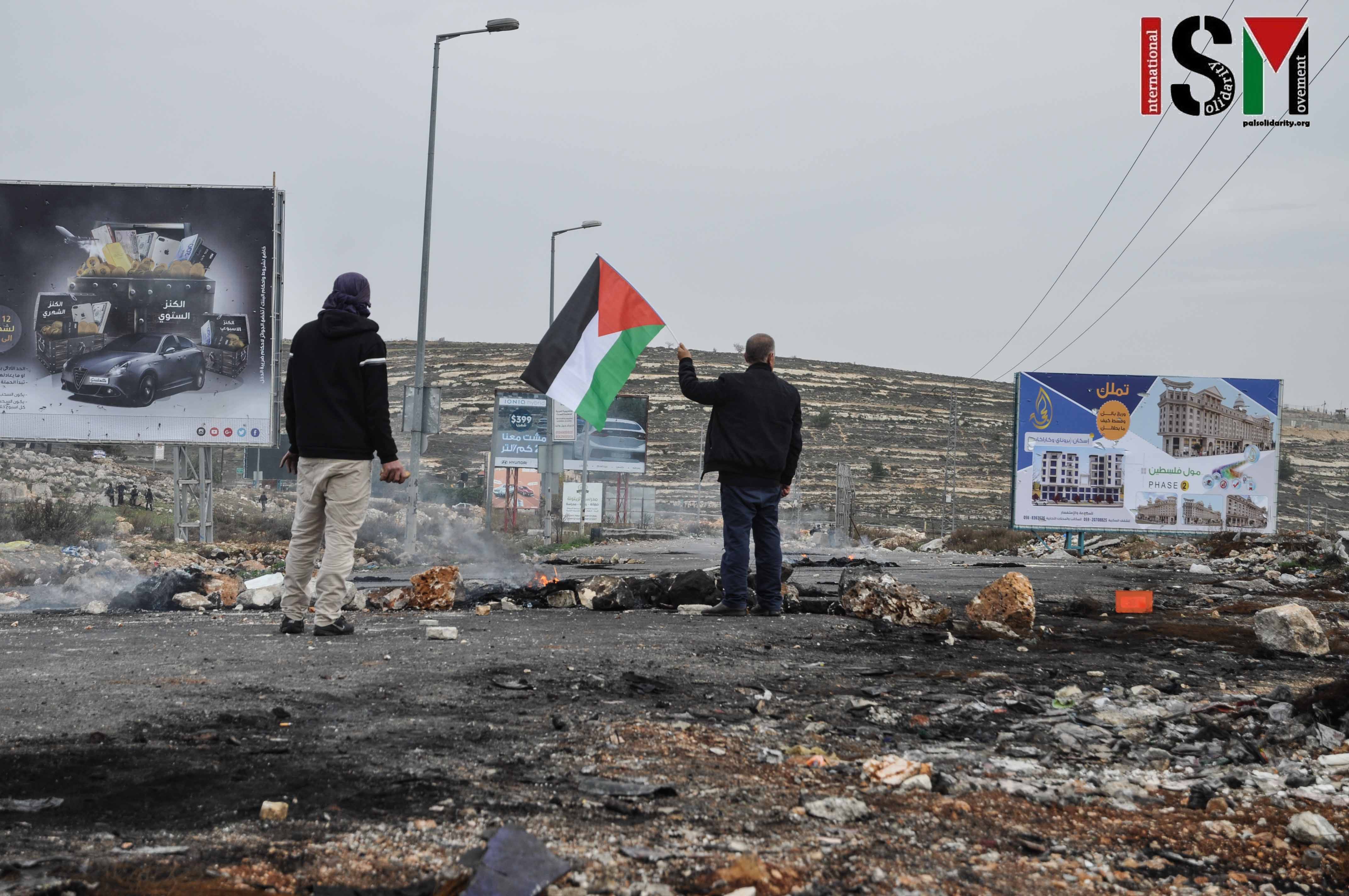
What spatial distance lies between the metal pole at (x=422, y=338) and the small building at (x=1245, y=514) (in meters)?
14.8

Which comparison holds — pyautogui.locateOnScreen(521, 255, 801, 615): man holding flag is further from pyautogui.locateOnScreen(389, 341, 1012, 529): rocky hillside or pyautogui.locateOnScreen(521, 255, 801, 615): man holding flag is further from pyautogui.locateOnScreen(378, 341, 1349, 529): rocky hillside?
pyautogui.locateOnScreen(389, 341, 1012, 529): rocky hillside

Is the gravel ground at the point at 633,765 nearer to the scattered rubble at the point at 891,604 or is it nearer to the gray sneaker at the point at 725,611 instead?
the scattered rubble at the point at 891,604

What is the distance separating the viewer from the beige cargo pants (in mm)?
6340

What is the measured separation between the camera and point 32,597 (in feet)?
32.2

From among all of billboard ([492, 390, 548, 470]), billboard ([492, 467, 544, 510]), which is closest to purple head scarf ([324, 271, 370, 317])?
billboard ([492, 390, 548, 470])

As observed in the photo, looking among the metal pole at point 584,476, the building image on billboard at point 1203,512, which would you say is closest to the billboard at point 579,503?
the metal pole at point 584,476

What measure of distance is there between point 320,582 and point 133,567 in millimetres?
8279

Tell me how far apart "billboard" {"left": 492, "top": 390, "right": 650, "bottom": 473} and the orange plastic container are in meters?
21.8

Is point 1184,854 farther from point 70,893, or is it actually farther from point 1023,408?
point 1023,408

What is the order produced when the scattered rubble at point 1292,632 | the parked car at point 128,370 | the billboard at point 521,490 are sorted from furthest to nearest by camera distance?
the billboard at point 521,490
the parked car at point 128,370
the scattered rubble at point 1292,632

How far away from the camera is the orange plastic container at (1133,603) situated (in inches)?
352

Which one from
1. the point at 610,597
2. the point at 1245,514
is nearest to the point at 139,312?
the point at 610,597

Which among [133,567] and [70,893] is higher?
[70,893]

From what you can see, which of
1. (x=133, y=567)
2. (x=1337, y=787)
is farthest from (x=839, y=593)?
(x=133, y=567)
